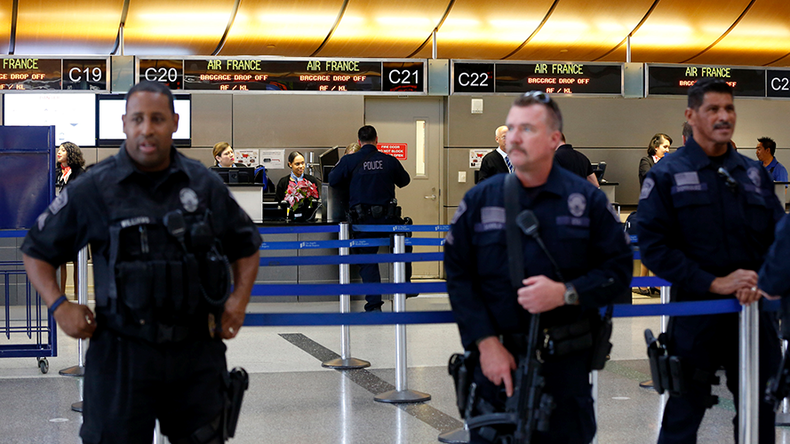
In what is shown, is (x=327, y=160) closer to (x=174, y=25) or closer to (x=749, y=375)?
(x=174, y=25)

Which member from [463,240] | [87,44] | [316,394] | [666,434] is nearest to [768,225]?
[666,434]

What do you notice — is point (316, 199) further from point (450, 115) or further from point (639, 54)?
point (639, 54)

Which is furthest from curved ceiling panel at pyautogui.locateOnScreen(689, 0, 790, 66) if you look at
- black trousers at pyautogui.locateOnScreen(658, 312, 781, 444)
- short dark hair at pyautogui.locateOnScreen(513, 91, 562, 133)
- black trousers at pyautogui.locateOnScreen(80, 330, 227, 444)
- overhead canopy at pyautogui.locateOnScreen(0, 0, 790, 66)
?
black trousers at pyautogui.locateOnScreen(80, 330, 227, 444)

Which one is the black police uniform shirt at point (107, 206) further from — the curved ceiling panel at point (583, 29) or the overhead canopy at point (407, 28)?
the curved ceiling panel at point (583, 29)

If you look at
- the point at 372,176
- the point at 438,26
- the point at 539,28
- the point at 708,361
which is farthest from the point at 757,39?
the point at 708,361

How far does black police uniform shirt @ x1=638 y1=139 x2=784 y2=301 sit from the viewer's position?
2.91 metres

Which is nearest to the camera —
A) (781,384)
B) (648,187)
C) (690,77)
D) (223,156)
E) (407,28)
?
(781,384)

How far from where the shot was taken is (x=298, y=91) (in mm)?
8992

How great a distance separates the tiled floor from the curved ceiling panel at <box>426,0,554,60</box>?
15.8 ft

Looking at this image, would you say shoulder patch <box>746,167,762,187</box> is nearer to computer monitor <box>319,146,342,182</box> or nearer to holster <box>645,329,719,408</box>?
holster <box>645,329,719,408</box>

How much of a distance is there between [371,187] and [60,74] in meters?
3.53

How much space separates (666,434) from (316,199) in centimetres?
633

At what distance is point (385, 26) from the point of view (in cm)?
1053

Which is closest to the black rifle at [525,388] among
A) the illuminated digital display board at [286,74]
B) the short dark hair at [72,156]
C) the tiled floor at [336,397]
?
the tiled floor at [336,397]
